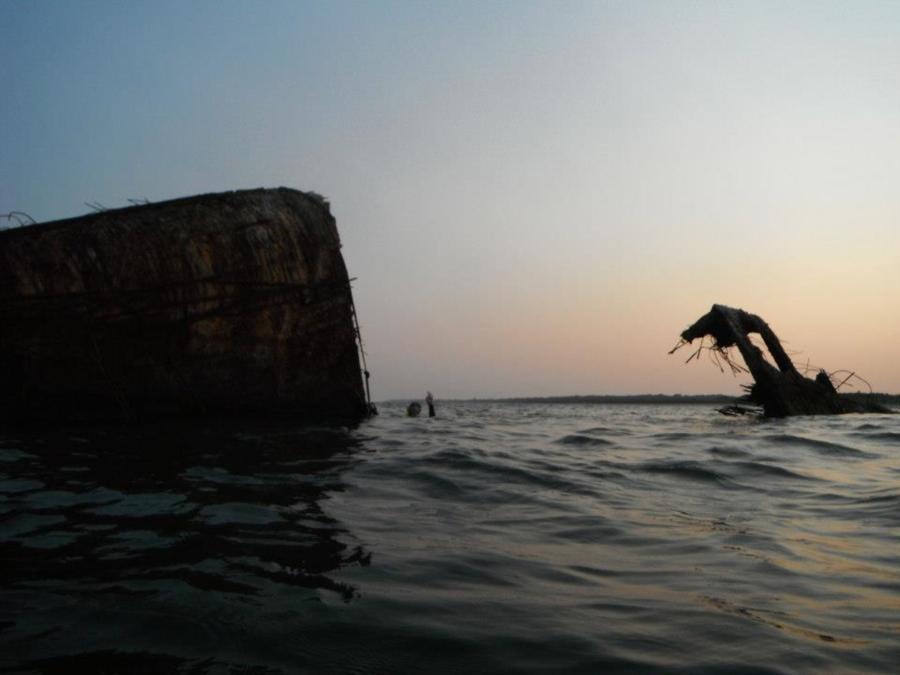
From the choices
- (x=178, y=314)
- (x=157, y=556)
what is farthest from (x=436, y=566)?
(x=178, y=314)

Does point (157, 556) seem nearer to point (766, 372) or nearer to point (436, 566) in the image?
point (436, 566)

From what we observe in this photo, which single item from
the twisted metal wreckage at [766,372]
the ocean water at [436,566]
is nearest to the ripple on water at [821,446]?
the ocean water at [436,566]

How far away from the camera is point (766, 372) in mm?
13195

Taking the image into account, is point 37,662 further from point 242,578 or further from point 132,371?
point 132,371

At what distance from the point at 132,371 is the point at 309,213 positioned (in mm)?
3960

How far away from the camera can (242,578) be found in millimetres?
2520

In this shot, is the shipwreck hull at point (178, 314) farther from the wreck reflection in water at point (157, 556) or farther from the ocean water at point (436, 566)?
the wreck reflection in water at point (157, 556)

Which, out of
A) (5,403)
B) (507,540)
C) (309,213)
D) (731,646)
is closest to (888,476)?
(507,540)

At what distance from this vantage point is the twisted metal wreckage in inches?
522

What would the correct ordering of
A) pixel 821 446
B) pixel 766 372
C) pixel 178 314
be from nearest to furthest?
pixel 821 446, pixel 178 314, pixel 766 372

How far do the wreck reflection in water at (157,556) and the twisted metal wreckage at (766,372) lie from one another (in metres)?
10.8

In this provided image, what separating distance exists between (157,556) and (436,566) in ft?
4.16

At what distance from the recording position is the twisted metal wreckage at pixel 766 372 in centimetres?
1326

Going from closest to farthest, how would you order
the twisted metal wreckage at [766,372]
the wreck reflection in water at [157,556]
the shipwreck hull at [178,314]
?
the wreck reflection in water at [157,556] → the shipwreck hull at [178,314] → the twisted metal wreckage at [766,372]
